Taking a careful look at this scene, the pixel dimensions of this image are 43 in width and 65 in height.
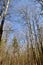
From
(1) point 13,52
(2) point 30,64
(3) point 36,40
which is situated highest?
(3) point 36,40

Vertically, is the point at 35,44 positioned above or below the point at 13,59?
above

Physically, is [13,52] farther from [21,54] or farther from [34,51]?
[34,51]

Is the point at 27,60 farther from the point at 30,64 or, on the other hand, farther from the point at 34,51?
the point at 34,51

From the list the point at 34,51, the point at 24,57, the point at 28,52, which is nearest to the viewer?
the point at 34,51

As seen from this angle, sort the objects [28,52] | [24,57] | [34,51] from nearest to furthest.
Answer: [34,51]
[28,52]
[24,57]

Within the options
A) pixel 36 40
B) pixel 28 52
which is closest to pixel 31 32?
pixel 36 40

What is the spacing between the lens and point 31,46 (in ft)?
72.0

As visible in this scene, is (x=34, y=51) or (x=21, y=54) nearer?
(x=34, y=51)

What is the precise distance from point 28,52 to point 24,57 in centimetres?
189

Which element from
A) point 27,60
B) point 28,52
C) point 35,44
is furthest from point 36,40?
point 27,60

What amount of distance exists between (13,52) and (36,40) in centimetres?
357

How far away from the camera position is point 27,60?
2392 centimetres

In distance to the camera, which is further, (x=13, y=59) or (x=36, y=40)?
(x=13, y=59)

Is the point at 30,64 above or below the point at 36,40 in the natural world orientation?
below
